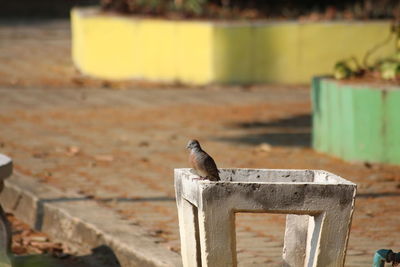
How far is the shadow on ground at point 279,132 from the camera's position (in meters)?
11.5

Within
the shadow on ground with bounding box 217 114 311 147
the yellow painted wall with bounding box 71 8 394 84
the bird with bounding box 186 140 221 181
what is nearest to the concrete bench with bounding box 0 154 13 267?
the bird with bounding box 186 140 221 181

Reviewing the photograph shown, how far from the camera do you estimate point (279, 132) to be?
12047mm

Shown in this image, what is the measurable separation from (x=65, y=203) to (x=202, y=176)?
9.81 ft

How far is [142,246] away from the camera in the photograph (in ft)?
23.2

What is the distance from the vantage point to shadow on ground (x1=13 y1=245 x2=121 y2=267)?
731 centimetres

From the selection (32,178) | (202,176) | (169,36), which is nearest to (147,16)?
(169,36)

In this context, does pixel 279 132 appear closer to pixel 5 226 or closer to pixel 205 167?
pixel 5 226

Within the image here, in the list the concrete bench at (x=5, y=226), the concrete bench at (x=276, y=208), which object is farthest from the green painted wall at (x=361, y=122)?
the concrete bench at (x=276, y=208)

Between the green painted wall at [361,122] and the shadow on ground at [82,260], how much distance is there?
135 inches

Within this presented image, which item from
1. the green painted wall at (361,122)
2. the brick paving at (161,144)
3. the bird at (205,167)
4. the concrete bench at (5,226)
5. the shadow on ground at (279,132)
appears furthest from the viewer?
the shadow on ground at (279,132)

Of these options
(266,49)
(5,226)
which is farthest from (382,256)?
(266,49)

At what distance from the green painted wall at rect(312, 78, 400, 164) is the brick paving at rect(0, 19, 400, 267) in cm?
14

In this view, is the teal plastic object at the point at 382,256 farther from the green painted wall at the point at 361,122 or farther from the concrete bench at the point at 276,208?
the green painted wall at the point at 361,122

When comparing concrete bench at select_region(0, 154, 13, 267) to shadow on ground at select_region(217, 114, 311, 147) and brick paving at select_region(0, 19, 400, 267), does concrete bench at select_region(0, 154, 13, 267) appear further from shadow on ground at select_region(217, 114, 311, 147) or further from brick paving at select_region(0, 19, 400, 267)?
shadow on ground at select_region(217, 114, 311, 147)
